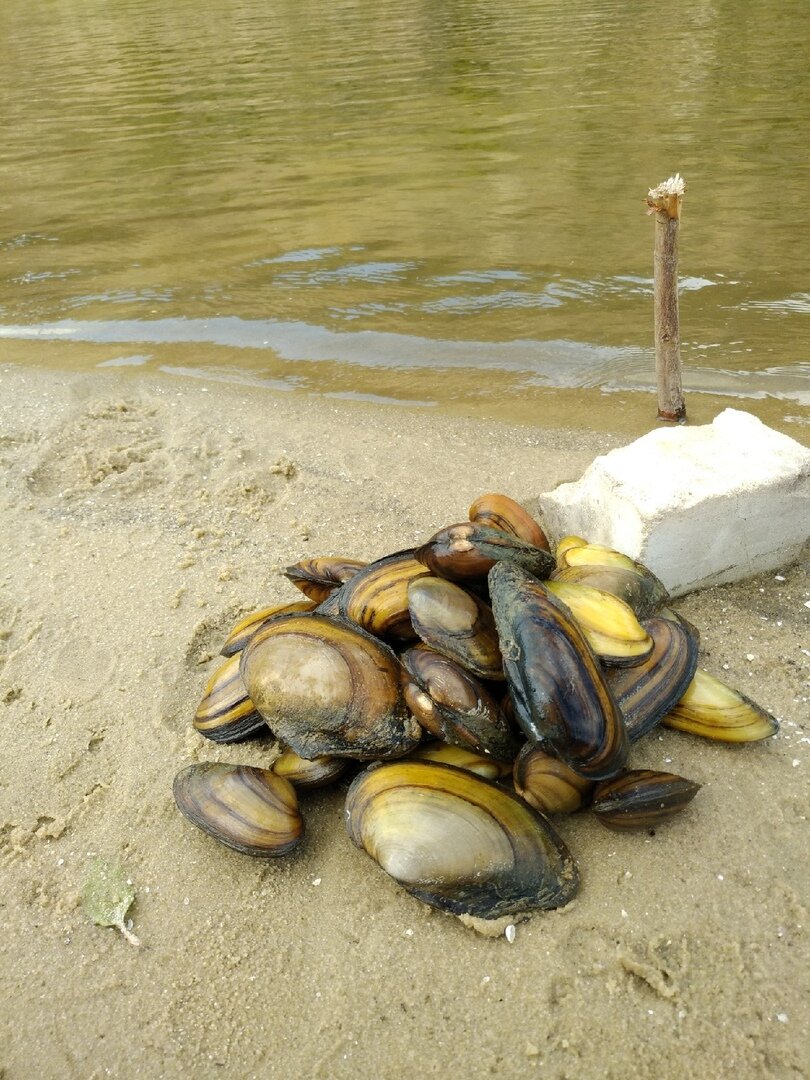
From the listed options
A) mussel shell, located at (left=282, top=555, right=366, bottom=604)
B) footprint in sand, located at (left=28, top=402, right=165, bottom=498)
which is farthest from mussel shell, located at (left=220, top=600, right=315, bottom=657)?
footprint in sand, located at (left=28, top=402, right=165, bottom=498)

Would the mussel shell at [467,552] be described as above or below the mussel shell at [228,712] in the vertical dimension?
above

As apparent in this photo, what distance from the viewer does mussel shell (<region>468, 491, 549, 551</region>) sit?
3818mm

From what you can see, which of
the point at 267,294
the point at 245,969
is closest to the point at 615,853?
the point at 245,969

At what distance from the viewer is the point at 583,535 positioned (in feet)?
13.8

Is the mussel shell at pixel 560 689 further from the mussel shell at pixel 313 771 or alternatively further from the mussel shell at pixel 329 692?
the mussel shell at pixel 313 771

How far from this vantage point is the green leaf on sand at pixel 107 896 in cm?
274

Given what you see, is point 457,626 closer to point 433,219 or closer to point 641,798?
point 641,798

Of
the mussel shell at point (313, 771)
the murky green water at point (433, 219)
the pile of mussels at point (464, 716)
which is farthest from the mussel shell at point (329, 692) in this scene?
the murky green water at point (433, 219)

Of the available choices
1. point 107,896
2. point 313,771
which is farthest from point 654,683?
point 107,896

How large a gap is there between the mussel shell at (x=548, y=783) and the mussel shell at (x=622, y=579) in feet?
2.74

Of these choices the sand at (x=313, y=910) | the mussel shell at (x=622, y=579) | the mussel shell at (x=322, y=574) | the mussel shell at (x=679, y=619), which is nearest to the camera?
the sand at (x=313, y=910)

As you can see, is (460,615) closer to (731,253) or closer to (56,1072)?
(56,1072)

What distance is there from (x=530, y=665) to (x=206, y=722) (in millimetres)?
1332

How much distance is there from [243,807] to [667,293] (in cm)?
397
